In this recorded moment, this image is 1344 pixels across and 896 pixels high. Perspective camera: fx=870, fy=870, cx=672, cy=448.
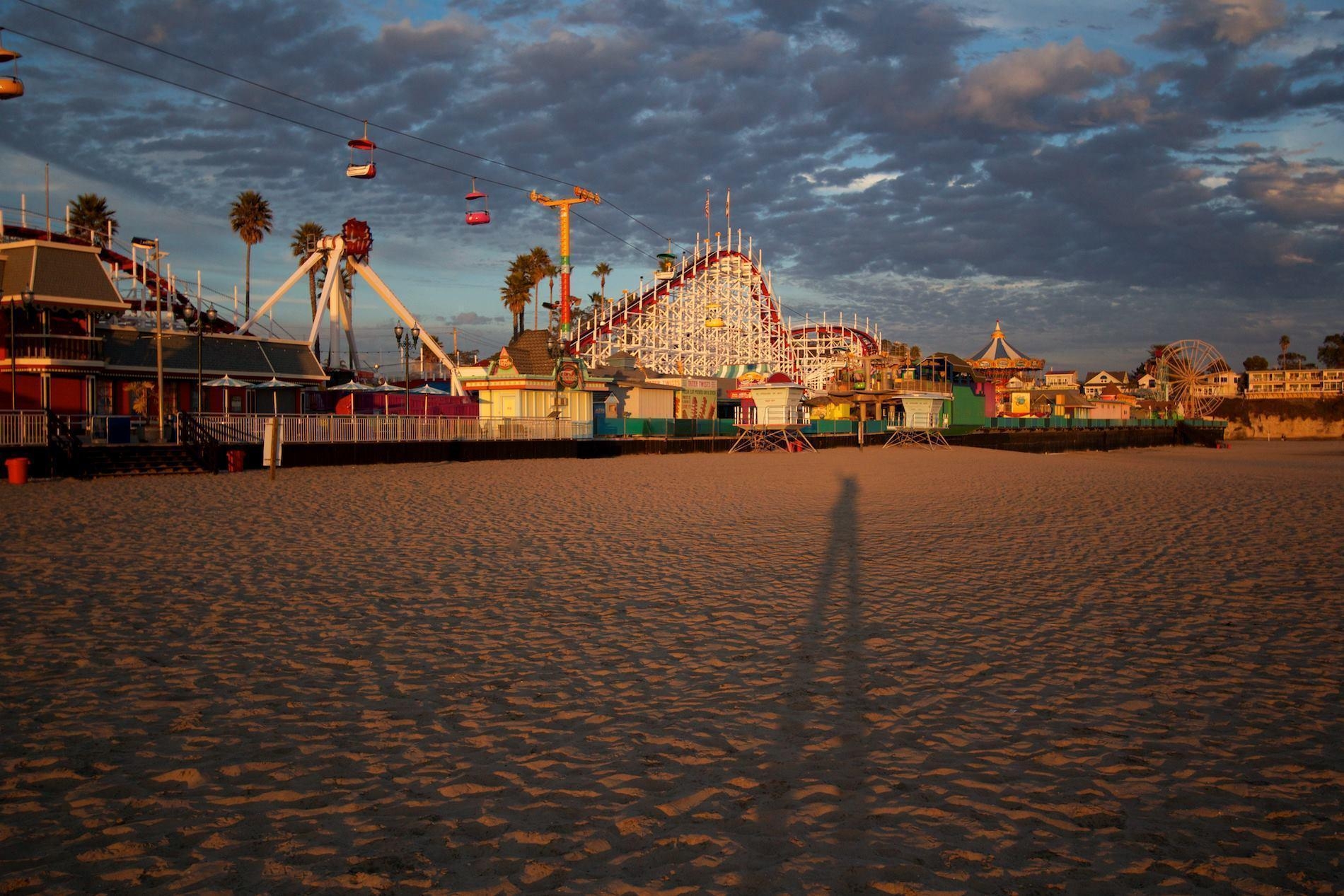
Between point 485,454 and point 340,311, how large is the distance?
63.9 feet

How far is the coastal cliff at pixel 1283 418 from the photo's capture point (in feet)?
314

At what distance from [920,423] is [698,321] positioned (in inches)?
665

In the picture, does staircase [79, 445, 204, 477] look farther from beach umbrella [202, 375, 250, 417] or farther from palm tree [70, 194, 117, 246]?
palm tree [70, 194, 117, 246]

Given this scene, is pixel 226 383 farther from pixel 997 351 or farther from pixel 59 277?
pixel 997 351

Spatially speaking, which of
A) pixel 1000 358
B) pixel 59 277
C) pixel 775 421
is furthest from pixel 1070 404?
pixel 59 277

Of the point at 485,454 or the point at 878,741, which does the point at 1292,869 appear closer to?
the point at 878,741

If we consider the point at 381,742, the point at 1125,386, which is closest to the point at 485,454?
the point at 381,742

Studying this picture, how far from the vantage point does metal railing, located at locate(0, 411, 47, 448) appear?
67.5 ft

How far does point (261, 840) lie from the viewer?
3.61 meters

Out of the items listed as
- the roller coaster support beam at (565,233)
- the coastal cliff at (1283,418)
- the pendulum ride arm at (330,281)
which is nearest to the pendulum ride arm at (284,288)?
the pendulum ride arm at (330,281)

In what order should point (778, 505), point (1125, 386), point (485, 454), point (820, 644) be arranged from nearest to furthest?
point (820, 644), point (778, 505), point (485, 454), point (1125, 386)

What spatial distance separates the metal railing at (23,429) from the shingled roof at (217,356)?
9303mm

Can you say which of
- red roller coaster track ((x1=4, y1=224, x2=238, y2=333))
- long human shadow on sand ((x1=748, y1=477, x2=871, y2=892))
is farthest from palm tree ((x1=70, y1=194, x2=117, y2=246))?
long human shadow on sand ((x1=748, y1=477, x2=871, y2=892))

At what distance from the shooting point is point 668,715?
5.18 meters
